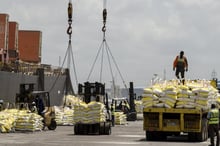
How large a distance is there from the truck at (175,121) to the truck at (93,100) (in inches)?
197

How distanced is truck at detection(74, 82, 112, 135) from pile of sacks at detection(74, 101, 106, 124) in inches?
5.7

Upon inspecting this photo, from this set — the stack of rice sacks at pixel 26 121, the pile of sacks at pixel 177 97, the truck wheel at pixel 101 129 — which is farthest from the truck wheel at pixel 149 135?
the stack of rice sacks at pixel 26 121

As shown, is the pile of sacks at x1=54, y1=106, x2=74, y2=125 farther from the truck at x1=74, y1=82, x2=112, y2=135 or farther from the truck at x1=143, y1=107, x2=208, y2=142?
the truck at x1=143, y1=107, x2=208, y2=142

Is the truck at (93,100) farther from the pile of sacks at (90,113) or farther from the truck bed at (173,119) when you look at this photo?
the truck bed at (173,119)

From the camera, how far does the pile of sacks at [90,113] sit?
26.2m

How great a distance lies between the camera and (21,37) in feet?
269

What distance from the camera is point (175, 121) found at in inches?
848

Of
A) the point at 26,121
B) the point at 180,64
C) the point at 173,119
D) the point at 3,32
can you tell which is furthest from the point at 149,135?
the point at 3,32

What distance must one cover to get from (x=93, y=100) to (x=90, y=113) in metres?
1.96

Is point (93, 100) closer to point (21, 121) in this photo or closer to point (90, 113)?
point (90, 113)

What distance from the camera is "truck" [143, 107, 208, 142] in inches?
841

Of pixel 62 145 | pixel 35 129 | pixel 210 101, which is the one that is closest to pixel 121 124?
pixel 35 129

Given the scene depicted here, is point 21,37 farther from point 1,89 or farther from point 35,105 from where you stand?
point 35,105

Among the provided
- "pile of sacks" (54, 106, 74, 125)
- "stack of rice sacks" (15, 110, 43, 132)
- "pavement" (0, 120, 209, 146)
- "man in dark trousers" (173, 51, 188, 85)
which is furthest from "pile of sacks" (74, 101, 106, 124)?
"pile of sacks" (54, 106, 74, 125)
